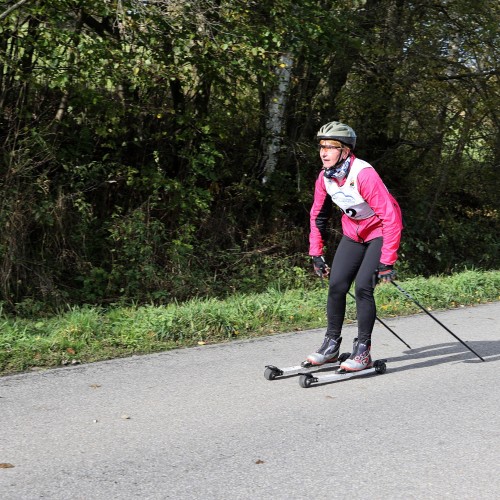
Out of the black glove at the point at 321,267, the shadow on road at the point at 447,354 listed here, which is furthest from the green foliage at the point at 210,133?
the shadow on road at the point at 447,354

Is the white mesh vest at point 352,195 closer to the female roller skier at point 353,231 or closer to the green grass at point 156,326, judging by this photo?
the female roller skier at point 353,231

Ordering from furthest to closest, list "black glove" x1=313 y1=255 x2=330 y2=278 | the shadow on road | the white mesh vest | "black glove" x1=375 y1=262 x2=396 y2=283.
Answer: the shadow on road, "black glove" x1=313 y1=255 x2=330 y2=278, the white mesh vest, "black glove" x1=375 y1=262 x2=396 y2=283

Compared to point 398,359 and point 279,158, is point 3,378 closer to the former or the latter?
point 398,359

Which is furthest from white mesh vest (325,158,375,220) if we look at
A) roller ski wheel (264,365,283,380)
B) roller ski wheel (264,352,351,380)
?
roller ski wheel (264,365,283,380)

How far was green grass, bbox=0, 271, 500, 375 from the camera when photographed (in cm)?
655

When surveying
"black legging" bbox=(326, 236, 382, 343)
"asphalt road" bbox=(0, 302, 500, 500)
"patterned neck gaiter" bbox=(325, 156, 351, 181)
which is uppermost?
"patterned neck gaiter" bbox=(325, 156, 351, 181)

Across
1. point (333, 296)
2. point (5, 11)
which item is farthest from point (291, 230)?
point (333, 296)

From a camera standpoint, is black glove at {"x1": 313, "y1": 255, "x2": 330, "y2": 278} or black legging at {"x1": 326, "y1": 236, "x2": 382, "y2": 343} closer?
black legging at {"x1": 326, "y1": 236, "x2": 382, "y2": 343}

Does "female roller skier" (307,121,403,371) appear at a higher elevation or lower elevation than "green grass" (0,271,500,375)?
higher

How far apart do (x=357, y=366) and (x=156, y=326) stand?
78.9 inches

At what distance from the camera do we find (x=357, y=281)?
20.8ft

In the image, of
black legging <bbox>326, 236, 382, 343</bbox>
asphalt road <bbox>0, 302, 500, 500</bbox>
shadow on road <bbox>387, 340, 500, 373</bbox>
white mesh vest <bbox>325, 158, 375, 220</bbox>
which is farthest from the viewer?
shadow on road <bbox>387, 340, 500, 373</bbox>

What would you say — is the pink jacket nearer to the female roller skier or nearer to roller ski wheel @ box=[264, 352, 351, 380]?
the female roller skier

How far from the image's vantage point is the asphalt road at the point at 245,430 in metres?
4.07
